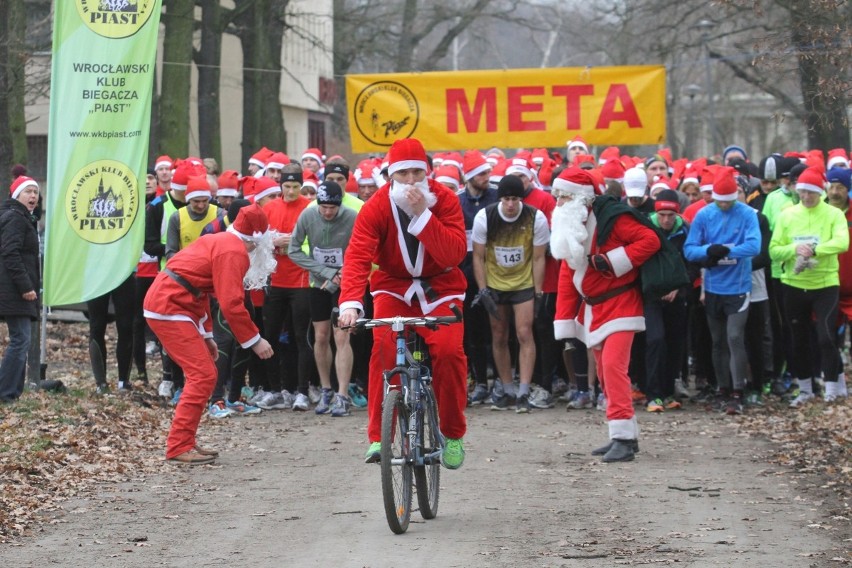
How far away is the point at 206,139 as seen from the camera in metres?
29.7

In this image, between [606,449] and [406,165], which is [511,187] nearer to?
[606,449]

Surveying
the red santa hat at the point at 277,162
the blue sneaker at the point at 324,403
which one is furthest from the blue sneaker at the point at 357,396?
the red santa hat at the point at 277,162

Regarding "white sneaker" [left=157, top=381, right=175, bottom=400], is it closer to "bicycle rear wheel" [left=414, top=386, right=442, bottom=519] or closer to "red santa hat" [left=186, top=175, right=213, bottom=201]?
"red santa hat" [left=186, top=175, right=213, bottom=201]

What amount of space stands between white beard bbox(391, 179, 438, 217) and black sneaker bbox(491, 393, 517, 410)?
601cm

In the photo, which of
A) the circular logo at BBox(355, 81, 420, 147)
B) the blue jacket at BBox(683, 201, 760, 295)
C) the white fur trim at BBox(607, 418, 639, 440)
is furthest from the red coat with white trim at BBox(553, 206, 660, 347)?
the circular logo at BBox(355, 81, 420, 147)

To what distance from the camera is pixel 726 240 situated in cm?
1395

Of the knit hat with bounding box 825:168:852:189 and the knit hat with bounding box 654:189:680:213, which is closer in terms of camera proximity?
the knit hat with bounding box 654:189:680:213

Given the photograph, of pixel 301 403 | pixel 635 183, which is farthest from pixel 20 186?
pixel 635 183

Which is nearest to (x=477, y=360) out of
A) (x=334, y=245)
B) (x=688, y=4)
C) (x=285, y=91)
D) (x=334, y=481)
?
(x=334, y=245)

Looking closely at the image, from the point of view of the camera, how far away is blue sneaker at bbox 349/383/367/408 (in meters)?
14.9

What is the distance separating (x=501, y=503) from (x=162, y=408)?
5.73 metres

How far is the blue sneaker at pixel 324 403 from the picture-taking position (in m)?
14.4

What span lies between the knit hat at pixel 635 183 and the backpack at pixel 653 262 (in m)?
3.06

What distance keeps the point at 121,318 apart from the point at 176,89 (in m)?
9.99
